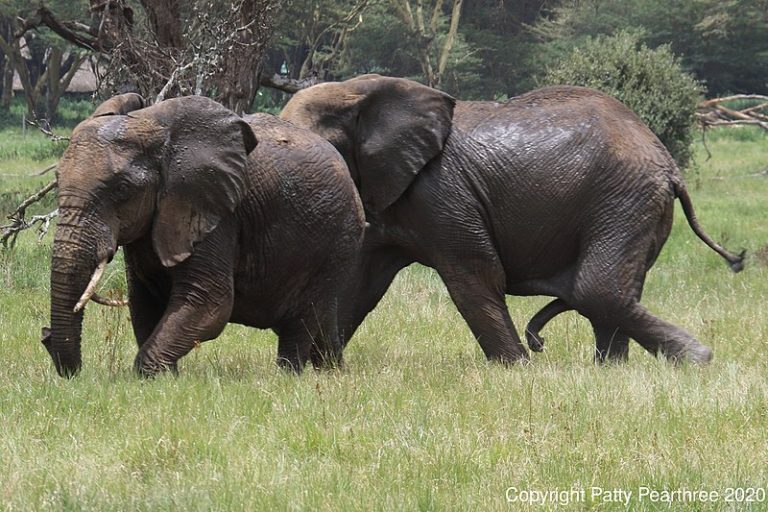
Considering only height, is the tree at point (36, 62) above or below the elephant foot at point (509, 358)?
below

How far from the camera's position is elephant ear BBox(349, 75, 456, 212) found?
8.02 meters

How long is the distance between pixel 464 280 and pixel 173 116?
7.13ft

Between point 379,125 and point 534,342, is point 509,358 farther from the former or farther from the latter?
point 379,125

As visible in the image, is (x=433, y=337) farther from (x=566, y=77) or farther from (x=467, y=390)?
(x=566, y=77)

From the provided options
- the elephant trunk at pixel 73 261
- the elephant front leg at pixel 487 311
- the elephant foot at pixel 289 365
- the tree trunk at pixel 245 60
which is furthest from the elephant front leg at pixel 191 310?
the tree trunk at pixel 245 60

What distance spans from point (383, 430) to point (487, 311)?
2.38 meters

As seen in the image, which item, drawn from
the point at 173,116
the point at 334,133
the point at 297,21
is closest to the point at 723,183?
the point at 297,21

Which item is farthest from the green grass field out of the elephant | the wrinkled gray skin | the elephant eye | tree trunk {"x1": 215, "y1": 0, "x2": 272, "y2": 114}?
tree trunk {"x1": 215, "y1": 0, "x2": 272, "y2": 114}

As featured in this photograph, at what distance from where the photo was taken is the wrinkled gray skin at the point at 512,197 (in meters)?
7.92

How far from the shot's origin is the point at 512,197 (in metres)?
8.04

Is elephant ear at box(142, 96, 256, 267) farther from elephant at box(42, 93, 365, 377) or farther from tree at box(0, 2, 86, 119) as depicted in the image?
tree at box(0, 2, 86, 119)

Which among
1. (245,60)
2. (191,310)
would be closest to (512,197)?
(191,310)

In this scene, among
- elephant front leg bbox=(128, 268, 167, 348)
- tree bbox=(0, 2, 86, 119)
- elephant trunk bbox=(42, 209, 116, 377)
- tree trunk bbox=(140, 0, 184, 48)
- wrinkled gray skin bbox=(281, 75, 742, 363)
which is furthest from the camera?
tree bbox=(0, 2, 86, 119)

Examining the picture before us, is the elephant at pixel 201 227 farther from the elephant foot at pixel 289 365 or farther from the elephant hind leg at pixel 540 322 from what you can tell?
the elephant hind leg at pixel 540 322
